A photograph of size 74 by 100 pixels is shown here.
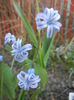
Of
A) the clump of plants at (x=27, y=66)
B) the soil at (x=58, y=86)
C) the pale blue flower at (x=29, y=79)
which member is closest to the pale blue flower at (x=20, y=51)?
the clump of plants at (x=27, y=66)

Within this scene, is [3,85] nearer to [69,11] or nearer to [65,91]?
[65,91]

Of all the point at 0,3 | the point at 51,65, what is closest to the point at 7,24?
the point at 0,3

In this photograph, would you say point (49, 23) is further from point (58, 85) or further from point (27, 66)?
point (58, 85)

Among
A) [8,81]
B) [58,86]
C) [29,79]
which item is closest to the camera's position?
[29,79]

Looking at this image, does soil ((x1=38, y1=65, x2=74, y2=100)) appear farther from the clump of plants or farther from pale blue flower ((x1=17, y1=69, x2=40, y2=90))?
pale blue flower ((x1=17, y1=69, x2=40, y2=90))

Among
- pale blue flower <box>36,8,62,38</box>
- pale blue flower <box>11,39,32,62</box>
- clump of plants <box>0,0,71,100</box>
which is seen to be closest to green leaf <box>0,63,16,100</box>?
clump of plants <box>0,0,71,100</box>

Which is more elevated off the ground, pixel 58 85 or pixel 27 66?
pixel 27 66

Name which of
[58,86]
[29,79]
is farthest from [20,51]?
[58,86]

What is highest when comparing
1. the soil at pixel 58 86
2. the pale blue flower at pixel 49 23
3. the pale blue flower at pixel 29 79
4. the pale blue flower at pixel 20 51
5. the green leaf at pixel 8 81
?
the pale blue flower at pixel 49 23

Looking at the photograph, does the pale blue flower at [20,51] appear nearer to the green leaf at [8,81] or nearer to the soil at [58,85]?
the green leaf at [8,81]

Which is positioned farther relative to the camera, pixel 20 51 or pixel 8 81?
pixel 8 81

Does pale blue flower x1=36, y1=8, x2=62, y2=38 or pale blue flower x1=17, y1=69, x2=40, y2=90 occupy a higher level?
pale blue flower x1=36, y1=8, x2=62, y2=38
